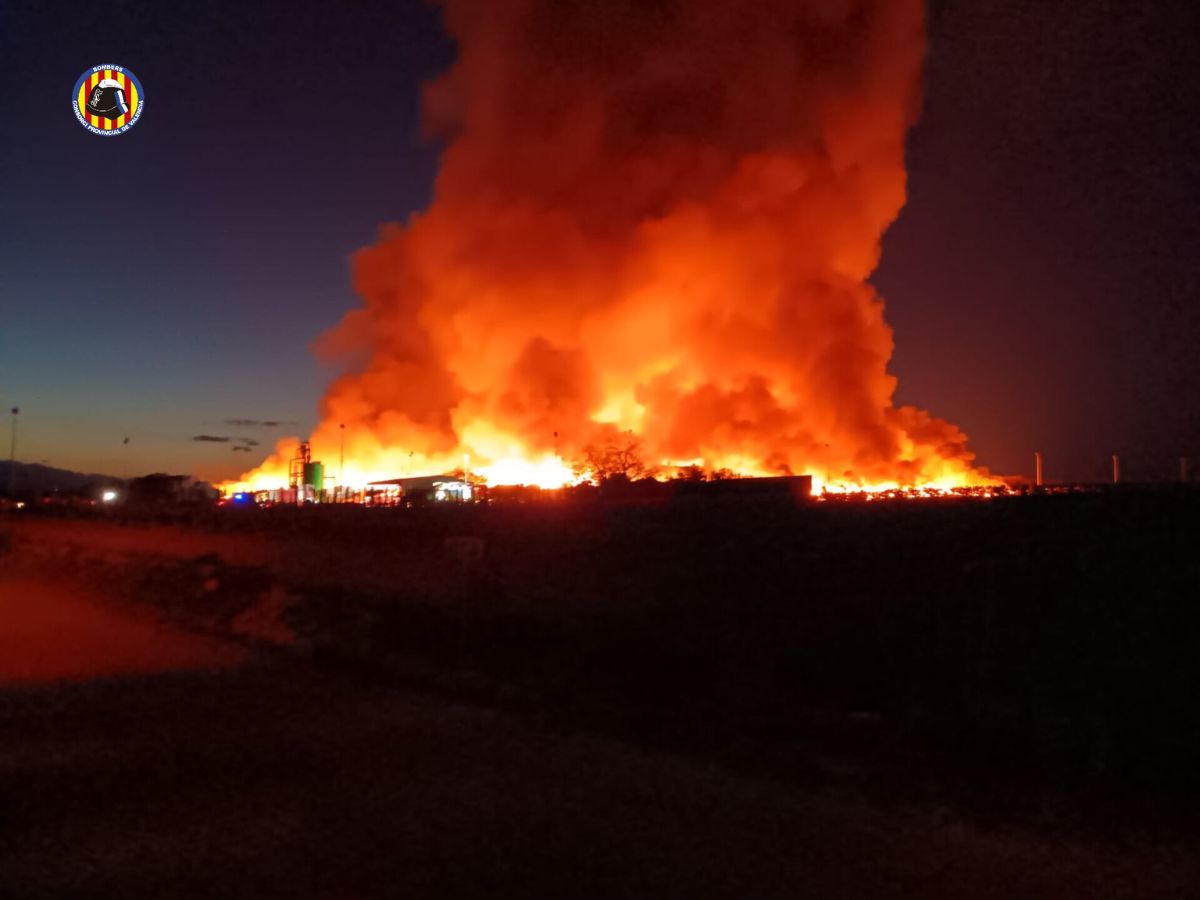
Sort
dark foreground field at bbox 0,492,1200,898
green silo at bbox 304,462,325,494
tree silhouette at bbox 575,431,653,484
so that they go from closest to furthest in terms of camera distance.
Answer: dark foreground field at bbox 0,492,1200,898 → tree silhouette at bbox 575,431,653,484 → green silo at bbox 304,462,325,494

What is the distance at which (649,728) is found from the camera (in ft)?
32.8

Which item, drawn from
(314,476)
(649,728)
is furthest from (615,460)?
(649,728)

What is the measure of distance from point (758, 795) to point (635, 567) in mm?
11115

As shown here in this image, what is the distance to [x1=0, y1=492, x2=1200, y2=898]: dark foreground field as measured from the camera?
6.23 metres

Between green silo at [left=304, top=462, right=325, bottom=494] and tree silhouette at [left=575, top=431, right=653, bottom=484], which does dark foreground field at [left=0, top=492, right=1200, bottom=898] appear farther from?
green silo at [left=304, top=462, right=325, bottom=494]

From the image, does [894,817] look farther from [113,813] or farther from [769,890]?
[113,813]

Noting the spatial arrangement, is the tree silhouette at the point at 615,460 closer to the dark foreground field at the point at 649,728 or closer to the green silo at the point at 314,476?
the green silo at the point at 314,476

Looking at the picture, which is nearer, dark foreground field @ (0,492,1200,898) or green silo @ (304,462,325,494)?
dark foreground field @ (0,492,1200,898)

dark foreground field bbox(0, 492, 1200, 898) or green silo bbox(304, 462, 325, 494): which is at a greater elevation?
green silo bbox(304, 462, 325, 494)

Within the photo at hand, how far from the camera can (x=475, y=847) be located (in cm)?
638

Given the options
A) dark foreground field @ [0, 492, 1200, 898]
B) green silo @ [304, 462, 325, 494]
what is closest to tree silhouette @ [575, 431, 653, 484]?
green silo @ [304, 462, 325, 494]

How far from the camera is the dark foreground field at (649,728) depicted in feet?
20.4

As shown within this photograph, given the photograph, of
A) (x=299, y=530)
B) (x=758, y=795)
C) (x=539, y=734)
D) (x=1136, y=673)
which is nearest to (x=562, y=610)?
(x=539, y=734)

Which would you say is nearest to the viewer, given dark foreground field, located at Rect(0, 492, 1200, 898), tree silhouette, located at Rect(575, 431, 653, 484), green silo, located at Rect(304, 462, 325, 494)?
dark foreground field, located at Rect(0, 492, 1200, 898)
